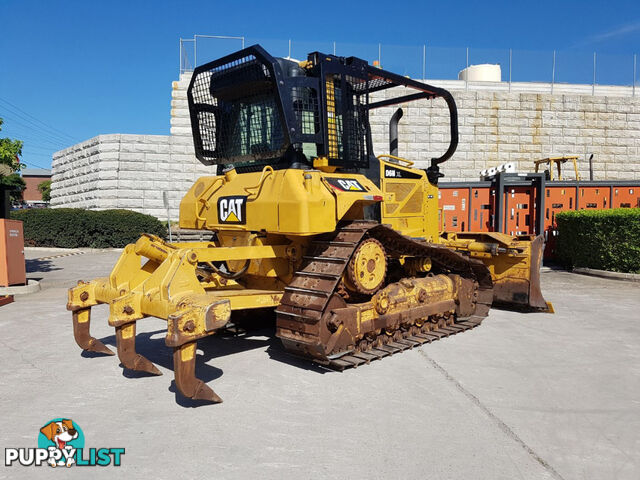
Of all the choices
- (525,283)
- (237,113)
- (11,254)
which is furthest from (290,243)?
(11,254)

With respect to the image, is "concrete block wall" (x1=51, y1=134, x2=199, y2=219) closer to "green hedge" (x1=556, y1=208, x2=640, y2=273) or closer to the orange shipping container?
the orange shipping container

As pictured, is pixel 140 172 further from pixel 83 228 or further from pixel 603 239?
pixel 603 239

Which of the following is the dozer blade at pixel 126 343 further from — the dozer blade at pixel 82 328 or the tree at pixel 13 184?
the tree at pixel 13 184

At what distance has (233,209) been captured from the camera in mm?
5223

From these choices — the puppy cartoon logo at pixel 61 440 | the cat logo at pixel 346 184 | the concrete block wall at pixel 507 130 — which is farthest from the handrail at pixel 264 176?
the concrete block wall at pixel 507 130

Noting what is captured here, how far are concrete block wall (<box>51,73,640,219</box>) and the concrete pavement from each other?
15.8m

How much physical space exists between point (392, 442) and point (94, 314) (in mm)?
6138

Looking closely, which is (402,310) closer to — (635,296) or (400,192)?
(400,192)

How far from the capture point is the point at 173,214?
20891mm

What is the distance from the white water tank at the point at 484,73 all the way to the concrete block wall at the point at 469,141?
4.08m

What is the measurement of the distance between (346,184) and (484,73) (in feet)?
76.5

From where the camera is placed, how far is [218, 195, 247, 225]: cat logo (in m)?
5.11

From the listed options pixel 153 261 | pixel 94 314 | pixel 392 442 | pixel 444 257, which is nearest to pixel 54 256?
pixel 94 314

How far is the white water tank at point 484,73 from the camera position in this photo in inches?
990
